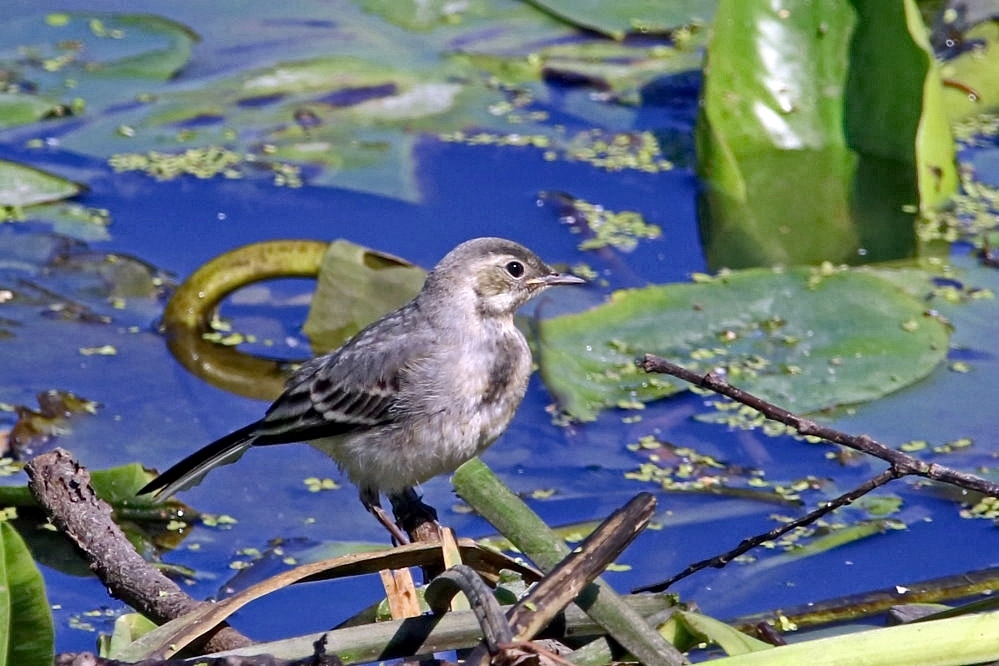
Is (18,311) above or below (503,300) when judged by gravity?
below

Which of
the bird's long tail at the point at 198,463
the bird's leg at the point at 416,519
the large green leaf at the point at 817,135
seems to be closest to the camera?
the bird's leg at the point at 416,519

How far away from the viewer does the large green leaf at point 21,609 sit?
9.55 feet

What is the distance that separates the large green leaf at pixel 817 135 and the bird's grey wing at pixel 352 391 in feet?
8.32

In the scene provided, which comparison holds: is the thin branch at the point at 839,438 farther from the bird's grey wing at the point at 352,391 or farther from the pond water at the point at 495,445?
the bird's grey wing at the point at 352,391

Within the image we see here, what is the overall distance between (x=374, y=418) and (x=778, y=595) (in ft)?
4.96

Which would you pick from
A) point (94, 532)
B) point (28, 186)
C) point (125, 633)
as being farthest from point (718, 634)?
point (28, 186)

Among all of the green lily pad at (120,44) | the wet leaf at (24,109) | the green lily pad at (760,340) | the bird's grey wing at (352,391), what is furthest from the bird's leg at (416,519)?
the green lily pad at (120,44)

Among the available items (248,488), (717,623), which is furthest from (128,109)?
(717,623)

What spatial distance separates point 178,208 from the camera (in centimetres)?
769

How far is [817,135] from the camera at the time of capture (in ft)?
24.5

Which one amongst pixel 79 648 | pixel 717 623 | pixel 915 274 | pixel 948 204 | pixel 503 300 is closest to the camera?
pixel 717 623

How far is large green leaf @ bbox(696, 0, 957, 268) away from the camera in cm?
711

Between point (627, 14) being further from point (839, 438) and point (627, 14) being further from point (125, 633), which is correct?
point (125, 633)

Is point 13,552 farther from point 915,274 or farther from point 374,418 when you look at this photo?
point 915,274
